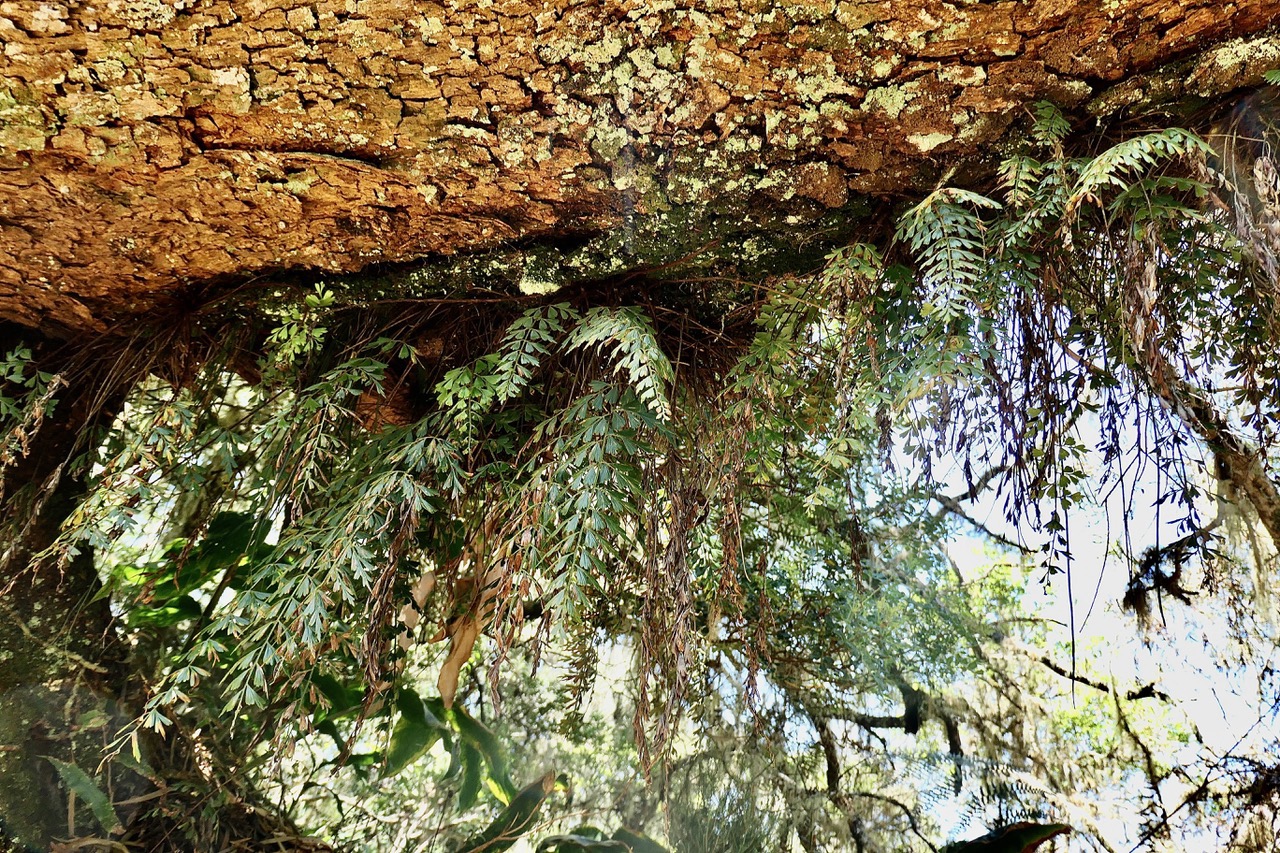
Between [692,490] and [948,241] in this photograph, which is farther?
[692,490]

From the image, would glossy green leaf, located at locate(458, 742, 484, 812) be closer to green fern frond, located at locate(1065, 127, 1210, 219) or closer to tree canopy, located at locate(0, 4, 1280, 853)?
tree canopy, located at locate(0, 4, 1280, 853)

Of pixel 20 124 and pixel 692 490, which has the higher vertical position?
pixel 20 124

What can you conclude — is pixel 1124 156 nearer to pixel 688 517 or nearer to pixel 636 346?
pixel 636 346

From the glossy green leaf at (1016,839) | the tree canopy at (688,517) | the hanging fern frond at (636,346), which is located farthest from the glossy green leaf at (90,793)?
the glossy green leaf at (1016,839)

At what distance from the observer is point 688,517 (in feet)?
4.75

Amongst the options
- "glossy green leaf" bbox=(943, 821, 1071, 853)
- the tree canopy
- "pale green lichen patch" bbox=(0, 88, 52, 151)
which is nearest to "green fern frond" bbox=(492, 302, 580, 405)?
the tree canopy

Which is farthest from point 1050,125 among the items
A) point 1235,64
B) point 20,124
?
point 20,124

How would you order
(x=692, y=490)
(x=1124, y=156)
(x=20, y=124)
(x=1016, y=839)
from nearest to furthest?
(x=1124, y=156), (x=20, y=124), (x=692, y=490), (x=1016, y=839)

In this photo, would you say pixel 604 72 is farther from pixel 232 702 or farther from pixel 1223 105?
pixel 232 702

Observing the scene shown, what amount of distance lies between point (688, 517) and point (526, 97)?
0.69 meters

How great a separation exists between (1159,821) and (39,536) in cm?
240

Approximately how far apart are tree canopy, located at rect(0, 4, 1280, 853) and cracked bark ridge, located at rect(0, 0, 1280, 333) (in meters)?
0.02

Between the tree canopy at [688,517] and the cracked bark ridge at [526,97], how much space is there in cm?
2

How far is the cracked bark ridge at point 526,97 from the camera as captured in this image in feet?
3.54
